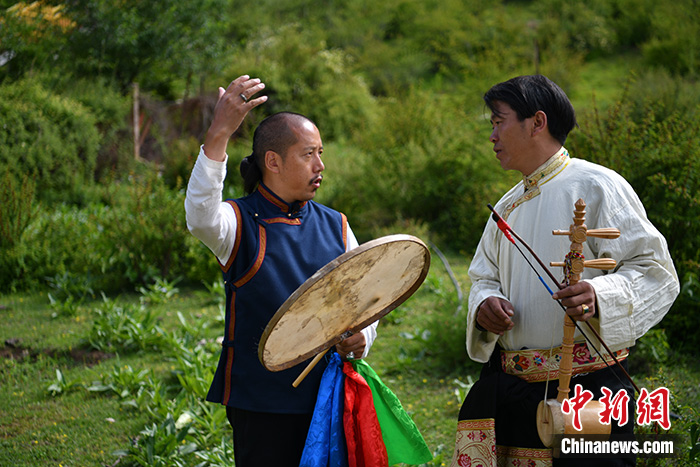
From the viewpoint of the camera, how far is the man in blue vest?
2553 millimetres

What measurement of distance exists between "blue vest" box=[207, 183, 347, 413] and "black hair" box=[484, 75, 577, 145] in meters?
0.95

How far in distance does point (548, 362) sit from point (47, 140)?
32.0 feet

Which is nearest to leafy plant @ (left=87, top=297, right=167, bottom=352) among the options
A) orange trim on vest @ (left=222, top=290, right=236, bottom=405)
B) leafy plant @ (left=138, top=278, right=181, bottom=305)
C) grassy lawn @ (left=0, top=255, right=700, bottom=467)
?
grassy lawn @ (left=0, top=255, right=700, bottom=467)

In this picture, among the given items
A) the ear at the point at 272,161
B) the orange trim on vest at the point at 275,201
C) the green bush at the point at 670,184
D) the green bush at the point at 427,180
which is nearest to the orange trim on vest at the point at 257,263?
the orange trim on vest at the point at 275,201

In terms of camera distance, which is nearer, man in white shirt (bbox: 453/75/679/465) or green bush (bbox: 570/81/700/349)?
man in white shirt (bbox: 453/75/679/465)

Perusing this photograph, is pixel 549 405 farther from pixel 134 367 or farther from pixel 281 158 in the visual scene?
pixel 134 367

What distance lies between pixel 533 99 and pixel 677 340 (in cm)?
345

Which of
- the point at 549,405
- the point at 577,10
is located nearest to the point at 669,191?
the point at 549,405

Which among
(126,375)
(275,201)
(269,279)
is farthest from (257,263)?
(126,375)

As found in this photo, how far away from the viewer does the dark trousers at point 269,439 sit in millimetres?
2570

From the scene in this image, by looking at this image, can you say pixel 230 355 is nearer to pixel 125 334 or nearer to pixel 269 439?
pixel 269 439

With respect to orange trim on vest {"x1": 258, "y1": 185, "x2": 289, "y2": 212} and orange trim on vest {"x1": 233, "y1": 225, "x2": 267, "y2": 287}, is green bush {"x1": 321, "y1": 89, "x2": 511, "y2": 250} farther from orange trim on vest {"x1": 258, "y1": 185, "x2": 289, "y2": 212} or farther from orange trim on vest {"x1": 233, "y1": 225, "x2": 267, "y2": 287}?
orange trim on vest {"x1": 233, "y1": 225, "x2": 267, "y2": 287}

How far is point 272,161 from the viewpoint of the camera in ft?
8.75

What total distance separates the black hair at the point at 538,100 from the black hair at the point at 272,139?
82cm
